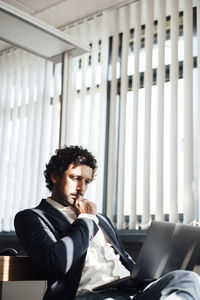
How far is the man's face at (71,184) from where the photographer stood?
231 centimetres

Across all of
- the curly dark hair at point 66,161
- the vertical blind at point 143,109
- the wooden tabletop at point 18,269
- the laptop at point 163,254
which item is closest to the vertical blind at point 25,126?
the vertical blind at point 143,109

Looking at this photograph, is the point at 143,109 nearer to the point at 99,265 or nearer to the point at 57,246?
the point at 99,265

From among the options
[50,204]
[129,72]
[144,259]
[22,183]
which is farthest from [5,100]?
[144,259]

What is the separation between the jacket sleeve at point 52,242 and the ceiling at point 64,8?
210 cm

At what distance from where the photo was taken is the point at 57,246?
74.8 inches

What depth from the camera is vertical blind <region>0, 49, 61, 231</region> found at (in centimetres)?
394

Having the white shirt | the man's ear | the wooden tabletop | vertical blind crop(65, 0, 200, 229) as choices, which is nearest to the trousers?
the white shirt

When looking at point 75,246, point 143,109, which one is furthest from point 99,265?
point 143,109

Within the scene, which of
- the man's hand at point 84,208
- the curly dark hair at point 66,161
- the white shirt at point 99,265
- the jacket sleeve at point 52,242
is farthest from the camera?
the curly dark hair at point 66,161

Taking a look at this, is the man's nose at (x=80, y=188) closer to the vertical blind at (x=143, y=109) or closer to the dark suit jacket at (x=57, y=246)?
the dark suit jacket at (x=57, y=246)

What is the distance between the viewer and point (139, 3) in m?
3.49

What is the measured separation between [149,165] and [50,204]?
1.09m

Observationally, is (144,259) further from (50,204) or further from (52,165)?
(52,165)

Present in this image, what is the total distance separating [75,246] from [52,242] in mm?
99
